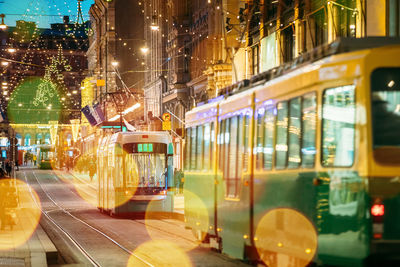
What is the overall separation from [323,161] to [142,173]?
1822 centimetres

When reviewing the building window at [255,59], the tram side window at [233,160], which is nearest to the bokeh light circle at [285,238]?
the tram side window at [233,160]

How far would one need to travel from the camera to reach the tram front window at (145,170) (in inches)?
1081

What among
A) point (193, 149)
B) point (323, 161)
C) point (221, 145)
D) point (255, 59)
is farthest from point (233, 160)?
point (255, 59)

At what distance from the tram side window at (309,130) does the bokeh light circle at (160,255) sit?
4.96m

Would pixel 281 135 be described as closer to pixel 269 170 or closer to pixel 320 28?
pixel 269 170

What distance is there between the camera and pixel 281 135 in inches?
447

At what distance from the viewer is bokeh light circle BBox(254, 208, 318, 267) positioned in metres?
9.98

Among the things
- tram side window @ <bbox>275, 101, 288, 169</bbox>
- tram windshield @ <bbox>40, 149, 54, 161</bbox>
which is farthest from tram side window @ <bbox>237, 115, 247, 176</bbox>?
tram windshield @ <bbox>40, 149, 54, 161</bbox>

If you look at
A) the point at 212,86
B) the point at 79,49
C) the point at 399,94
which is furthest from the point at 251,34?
the point at 79,49

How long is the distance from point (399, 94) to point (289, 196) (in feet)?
7.32

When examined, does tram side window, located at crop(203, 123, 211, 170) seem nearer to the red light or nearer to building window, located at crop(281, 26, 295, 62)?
the red light

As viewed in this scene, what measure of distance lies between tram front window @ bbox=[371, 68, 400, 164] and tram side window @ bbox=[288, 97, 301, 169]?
1.61m

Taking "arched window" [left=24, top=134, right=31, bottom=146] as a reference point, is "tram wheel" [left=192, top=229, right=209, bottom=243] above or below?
below

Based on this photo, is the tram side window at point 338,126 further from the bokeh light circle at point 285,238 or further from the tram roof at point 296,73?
the bokeh light circle at point 285,238
